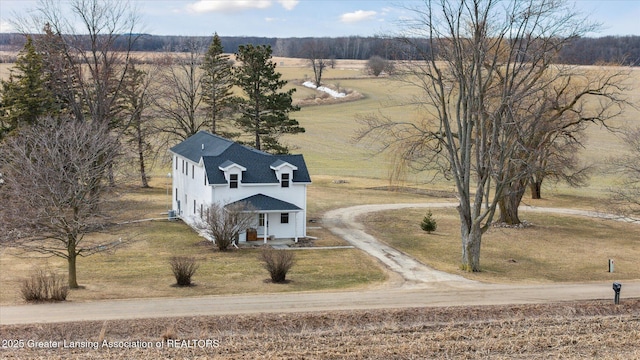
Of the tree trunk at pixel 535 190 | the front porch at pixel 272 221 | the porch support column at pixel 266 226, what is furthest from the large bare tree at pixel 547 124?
the porch support column at pixel 266 226

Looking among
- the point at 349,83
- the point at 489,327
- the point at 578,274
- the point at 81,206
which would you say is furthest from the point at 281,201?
the point at 349,83

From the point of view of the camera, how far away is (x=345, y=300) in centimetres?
2458

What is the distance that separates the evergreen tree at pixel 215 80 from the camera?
5994 cm

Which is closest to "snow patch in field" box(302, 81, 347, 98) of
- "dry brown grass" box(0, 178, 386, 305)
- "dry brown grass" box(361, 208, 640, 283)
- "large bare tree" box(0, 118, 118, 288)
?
"dry brown grass" box(361, 208, 640, 283)

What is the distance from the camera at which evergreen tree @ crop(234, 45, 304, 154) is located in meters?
54.3

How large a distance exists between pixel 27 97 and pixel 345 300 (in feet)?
95.8

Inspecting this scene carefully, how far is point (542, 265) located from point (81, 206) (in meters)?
21.5

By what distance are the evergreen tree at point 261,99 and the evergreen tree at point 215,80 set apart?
4032 millimetres

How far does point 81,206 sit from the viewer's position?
28797 millimetres

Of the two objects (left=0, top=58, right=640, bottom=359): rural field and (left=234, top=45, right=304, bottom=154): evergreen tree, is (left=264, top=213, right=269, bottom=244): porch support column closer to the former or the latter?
(left=0, top=58, right=640, bottom=359): rural field

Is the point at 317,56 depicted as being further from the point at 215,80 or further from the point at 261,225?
the point at 261,225

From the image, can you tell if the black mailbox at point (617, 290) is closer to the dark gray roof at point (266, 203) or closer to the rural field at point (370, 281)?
the rural field at point (370, 281)

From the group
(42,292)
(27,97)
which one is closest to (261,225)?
(42,292)

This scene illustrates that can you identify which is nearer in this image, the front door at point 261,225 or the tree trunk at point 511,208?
the front door at point 261,225
